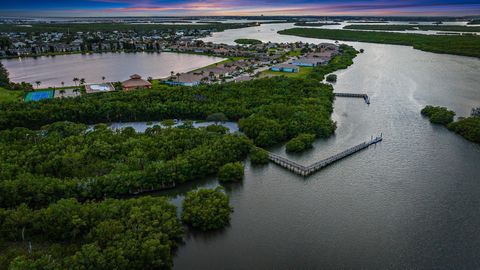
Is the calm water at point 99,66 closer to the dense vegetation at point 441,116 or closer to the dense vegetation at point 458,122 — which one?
the dense vegetation at point 458,122

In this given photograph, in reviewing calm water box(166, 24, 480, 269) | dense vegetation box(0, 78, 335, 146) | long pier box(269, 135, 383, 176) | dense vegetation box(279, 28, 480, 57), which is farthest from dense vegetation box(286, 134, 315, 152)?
dense vegetation box(279, 28, 480, 57)

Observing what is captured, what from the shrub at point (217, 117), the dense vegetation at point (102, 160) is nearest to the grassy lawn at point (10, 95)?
the dense vegetation at point (102, 160)

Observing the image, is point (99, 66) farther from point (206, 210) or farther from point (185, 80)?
point (206, 210)

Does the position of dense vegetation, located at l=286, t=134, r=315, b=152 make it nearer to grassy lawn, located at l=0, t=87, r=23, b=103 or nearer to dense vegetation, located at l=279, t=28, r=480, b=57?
grassy lawn, located at l=0, t=87, r=23, b=103

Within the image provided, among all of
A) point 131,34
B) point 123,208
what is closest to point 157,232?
point 123,208

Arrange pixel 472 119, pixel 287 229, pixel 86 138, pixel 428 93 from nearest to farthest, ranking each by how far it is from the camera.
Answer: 1. pixel 287 229
2. pixel 86 138
3. pixel 472 119
4. pixel 428 93

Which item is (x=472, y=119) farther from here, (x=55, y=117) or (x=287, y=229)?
(x=55, y=117)
